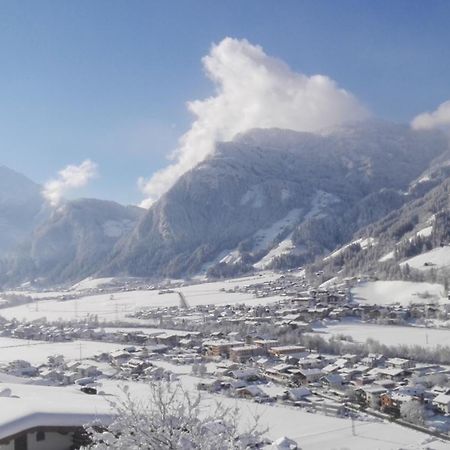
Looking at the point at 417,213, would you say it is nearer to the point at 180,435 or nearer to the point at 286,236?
the point at 286,236

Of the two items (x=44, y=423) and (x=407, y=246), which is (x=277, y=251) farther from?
(x=44, y=423)

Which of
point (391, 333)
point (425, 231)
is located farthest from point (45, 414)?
point (425, 231)

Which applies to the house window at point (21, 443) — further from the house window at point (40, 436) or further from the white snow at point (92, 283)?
the white snow at point (92, 283)

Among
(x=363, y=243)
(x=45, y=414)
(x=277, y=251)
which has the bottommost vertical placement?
(x=45, y=414)

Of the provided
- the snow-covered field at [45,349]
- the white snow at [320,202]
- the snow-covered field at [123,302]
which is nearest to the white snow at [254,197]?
the white snow at [320,202]

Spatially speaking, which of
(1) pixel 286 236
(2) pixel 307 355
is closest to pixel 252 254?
(1) pixel 286 236

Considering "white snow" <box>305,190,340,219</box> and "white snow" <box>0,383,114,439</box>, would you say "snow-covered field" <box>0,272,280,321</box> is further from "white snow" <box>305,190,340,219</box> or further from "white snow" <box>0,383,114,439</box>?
"white snow" <box>0,383,114,439</box>
